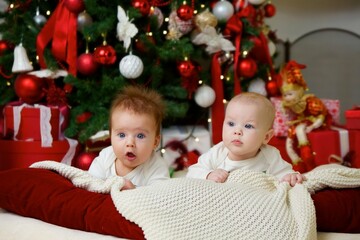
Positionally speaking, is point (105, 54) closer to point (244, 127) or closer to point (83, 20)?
point (83, 20)

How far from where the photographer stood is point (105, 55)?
2.26m

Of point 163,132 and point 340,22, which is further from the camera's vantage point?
point 340,22

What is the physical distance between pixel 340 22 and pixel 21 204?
2.87 meters

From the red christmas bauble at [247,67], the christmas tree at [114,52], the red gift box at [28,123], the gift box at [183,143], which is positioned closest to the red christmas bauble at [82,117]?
→ the christmas tree at [114,52]

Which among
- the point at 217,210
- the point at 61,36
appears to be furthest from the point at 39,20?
the point at 217,210

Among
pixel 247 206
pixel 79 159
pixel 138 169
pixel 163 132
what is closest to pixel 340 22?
pixel 163 132

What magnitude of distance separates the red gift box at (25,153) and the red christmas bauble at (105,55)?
0.46m

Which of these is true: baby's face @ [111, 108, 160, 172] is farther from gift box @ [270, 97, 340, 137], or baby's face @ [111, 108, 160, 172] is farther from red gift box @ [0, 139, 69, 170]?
gift box @ [270, 97, 340, 137]

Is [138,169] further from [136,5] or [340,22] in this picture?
[340,22]

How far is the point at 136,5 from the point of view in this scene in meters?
2.32

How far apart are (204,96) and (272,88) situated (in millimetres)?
436

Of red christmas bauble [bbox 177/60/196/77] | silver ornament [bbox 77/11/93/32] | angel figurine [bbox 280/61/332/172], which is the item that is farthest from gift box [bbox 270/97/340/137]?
silver ornament [bbox 77/11/93/32]

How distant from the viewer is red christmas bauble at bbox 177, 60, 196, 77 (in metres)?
2.39

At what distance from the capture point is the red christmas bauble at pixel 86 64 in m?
2.31
